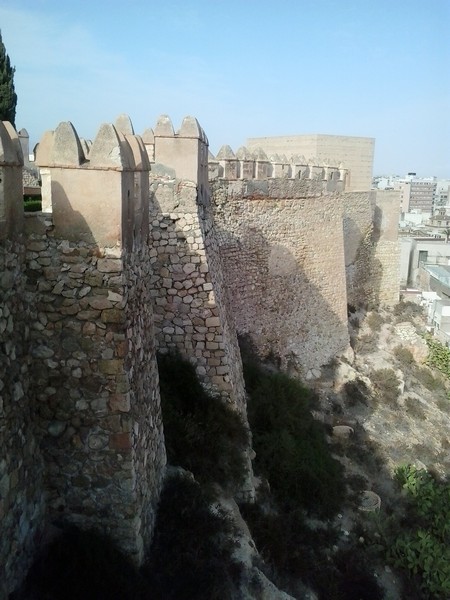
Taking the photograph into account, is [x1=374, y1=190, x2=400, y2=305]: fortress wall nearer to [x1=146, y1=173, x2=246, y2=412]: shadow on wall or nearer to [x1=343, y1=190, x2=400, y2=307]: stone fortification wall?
[x1=343, y1=190, x2=400, y2=307]: stone fortification wall

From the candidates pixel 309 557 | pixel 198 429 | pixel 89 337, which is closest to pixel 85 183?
pixel 89 337

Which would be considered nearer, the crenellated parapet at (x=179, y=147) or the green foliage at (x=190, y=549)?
the green foliage at (x=190, y=549)

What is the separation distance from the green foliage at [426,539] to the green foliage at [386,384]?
3690 mm

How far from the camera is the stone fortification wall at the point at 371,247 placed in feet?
60.3

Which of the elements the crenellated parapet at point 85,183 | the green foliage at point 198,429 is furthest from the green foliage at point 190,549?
the crenellated parapet at point 85,183

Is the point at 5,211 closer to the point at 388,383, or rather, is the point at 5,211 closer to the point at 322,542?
the point at 322,542

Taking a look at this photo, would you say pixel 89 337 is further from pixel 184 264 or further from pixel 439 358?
pixel 439 358

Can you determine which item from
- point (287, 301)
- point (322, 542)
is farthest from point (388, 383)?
point (322, 542)

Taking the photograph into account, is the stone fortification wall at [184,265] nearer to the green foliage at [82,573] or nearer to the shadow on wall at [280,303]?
the green foliage at [82,573]

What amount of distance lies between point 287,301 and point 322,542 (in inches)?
256

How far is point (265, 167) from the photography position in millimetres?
11539

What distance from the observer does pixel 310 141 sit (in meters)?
21.8

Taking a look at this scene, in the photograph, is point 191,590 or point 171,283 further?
point 171,283

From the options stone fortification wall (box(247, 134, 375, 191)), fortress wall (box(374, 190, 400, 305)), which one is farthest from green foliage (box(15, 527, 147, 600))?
stone fortification wall (box(247, 134, 375, 191))
